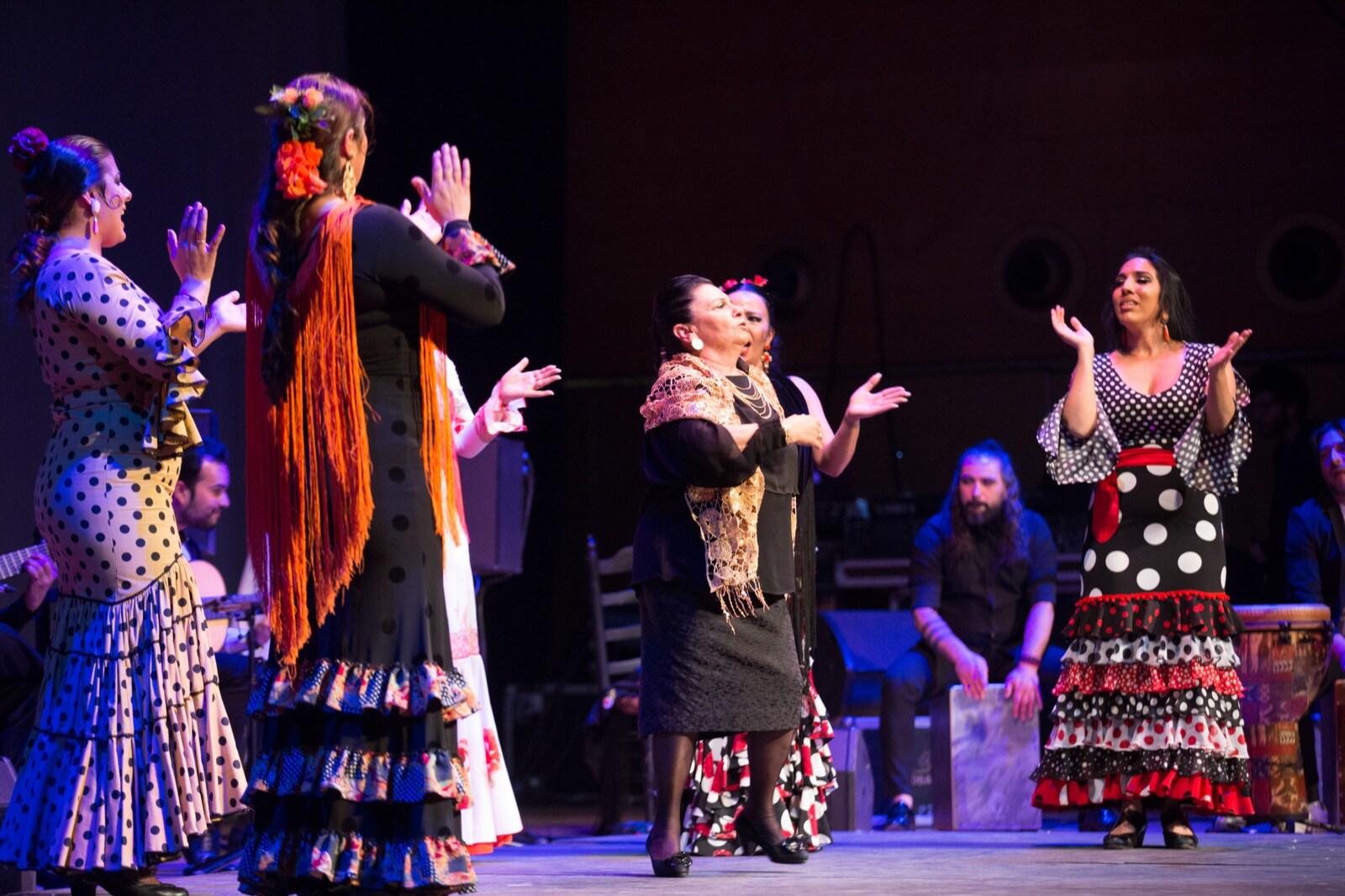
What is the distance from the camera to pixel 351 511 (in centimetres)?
270

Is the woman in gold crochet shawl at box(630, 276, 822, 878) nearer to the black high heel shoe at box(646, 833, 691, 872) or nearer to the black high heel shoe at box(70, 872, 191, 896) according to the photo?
the black high heel shoe at box(646, 833, 691, 872)

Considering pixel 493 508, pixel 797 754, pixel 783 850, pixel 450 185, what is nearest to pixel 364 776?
pixel 450 185

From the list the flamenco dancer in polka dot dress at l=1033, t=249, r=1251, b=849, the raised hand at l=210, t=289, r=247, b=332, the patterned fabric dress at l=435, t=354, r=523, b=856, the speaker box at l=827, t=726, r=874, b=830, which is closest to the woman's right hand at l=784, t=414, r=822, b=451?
the patterned fabric dress at l=435, t=354, r=523, b=856

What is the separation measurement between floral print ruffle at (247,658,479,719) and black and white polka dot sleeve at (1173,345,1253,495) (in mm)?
2393

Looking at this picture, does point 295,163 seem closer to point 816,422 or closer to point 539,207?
point 816,422

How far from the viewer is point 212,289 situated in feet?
19.7

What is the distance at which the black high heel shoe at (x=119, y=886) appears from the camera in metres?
3.16

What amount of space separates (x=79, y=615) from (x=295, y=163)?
1085 mm

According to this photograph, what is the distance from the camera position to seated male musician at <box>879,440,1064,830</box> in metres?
6.06

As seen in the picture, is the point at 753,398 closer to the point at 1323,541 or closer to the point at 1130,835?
the point at 1130,835

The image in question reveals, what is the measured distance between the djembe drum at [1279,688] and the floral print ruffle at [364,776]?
353 centimetres

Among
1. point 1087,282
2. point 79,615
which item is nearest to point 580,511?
point 1087,282

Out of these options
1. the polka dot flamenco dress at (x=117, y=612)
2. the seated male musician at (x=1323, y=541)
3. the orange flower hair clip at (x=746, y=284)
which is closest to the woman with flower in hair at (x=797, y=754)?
the orange flower hair clip at (x=746, y=284)

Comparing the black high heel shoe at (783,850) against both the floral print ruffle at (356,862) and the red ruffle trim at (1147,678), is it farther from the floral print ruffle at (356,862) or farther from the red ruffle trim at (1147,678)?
the floral print ruffle at (356,862)
